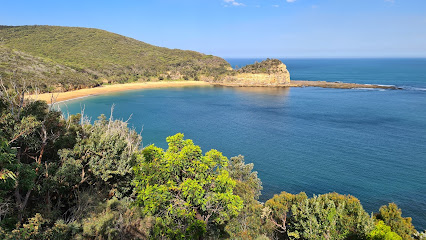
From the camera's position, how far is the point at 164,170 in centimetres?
1289

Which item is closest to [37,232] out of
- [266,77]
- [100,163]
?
[100,163]

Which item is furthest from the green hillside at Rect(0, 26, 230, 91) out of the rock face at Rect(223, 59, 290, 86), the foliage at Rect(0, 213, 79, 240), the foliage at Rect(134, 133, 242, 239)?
the foliage at Rect(134, 133, 242, 239)

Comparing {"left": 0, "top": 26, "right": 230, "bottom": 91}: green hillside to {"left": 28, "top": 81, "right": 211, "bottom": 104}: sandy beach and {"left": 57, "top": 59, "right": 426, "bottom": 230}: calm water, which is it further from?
{"left": 57, "top": 59, "right": 426, "bottom": 230}: calm water

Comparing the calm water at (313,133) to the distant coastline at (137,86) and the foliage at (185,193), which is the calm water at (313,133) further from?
the foliage at (185,193)

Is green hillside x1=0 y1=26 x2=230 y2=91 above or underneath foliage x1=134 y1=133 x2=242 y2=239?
above

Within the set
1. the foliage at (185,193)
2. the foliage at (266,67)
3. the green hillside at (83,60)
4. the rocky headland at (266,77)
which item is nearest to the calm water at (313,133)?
the foliage at (185,193)

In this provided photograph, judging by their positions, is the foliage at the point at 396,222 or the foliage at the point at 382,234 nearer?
the foliage at the point at 382,234

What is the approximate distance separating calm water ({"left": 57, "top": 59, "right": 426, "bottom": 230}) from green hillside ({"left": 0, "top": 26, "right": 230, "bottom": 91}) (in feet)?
77.7

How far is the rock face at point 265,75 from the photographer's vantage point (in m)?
141

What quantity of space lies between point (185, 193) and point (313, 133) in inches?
2076

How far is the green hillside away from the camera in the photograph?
101056 millimetres

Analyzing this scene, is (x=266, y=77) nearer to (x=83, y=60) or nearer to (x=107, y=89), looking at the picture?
(x=107, y=89)

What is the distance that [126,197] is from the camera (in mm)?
18484

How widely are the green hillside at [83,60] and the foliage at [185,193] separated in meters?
92.4
